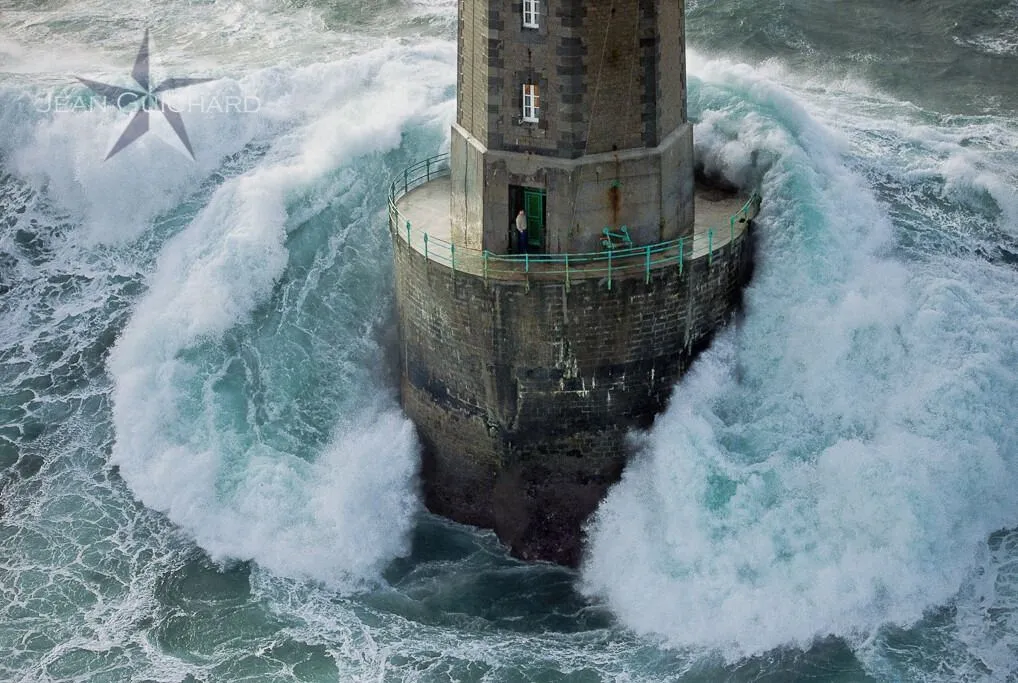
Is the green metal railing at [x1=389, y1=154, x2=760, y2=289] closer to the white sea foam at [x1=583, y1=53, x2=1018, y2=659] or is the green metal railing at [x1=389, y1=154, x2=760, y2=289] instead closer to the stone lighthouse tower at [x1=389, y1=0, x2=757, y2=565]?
the stone lighthouse tower at [x1=389, y1=0, x2=757, y2=565]

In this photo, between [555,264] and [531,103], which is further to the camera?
[555,264]

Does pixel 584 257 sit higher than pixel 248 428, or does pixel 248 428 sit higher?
pixel 584 257

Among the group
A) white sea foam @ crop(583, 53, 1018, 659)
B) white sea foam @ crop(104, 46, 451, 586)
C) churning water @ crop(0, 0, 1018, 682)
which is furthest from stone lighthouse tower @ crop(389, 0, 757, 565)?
white sea foam @ crop(104, 46, 451, 586)

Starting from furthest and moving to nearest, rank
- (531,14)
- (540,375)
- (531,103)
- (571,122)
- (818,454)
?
(540,375), (818,454), (531,103), (571,122), (531,14)

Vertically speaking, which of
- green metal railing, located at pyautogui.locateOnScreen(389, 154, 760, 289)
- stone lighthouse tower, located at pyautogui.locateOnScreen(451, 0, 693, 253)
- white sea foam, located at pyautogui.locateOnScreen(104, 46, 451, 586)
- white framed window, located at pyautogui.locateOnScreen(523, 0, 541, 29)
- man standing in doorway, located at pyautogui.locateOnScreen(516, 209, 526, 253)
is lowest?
white sea foam, located at pyautogui.locateOnScreen(104, 46, 451, 586)

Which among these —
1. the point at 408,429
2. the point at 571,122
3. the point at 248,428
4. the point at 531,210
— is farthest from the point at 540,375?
the point at 248,428

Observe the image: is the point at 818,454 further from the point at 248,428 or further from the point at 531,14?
the point at 248,428

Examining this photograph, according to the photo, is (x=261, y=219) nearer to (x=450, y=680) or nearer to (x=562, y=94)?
(x=562, y=94)
